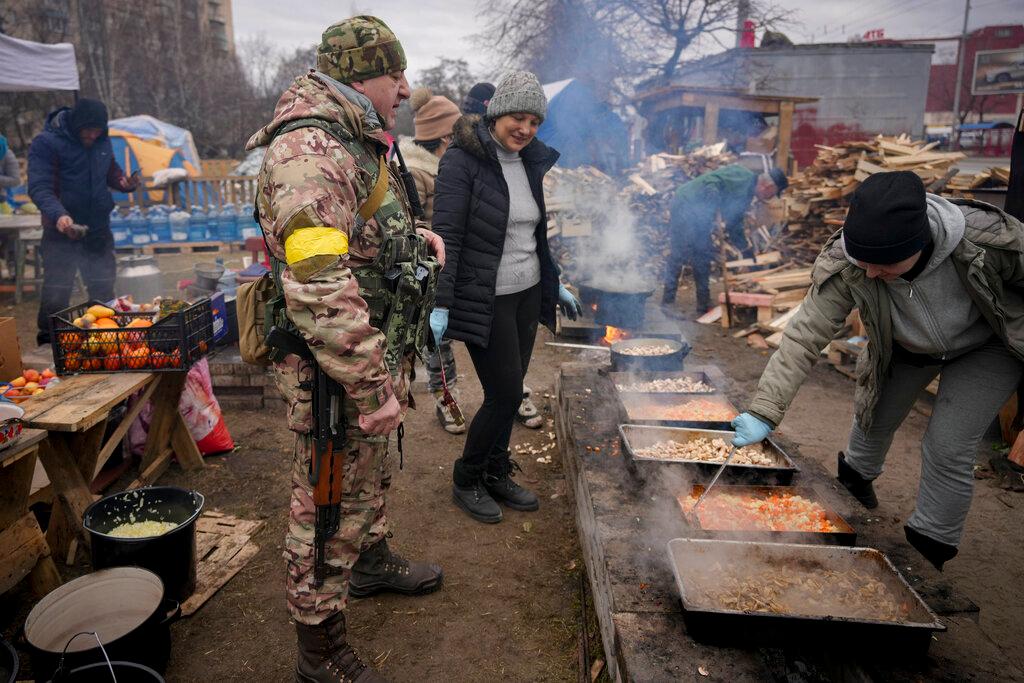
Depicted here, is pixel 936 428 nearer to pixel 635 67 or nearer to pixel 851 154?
pixel 851 154

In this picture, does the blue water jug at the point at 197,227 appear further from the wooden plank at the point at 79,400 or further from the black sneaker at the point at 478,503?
the black sneaker at the point at 478,503

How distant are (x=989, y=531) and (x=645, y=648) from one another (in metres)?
2.99

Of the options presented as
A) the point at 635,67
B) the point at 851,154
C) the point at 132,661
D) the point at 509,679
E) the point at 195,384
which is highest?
the point at 635,67

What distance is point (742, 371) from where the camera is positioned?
23.2 feet

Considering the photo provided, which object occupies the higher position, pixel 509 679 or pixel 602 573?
pixel 602 573

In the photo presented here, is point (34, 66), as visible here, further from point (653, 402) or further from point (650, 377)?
point (653, 402)

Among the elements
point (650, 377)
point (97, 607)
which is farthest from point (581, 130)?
point (97, 607)

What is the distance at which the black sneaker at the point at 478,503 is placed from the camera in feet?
12.5

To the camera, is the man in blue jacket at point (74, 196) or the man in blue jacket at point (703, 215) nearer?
the man in blue jacket at point (74, 196)

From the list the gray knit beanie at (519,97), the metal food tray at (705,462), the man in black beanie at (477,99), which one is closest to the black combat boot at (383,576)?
the metal food tray at (705,462)

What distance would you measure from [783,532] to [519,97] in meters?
2.43

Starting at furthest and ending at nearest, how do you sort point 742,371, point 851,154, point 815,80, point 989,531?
point 815,80, point 851,154, point 742,371, point 989,531

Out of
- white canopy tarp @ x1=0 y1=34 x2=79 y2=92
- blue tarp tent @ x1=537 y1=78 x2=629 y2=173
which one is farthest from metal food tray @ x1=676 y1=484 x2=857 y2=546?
blue tarp tent @ x1=537 y1=78 x2=629 y2=173

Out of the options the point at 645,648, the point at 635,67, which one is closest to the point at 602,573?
the point at 645,648
